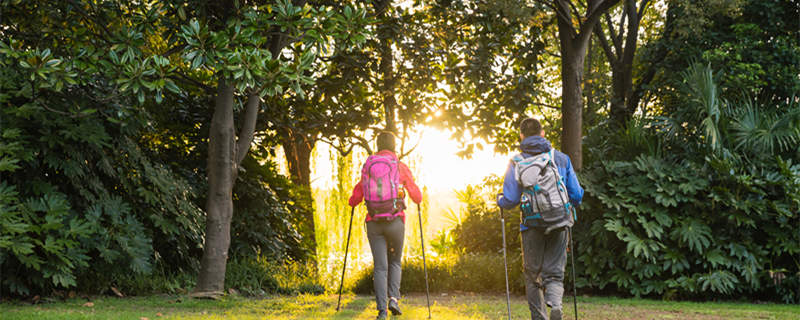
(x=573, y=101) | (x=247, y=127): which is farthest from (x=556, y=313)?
(x=573, y=101)

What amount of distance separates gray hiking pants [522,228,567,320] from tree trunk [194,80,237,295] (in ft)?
16.4

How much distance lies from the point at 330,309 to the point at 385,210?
217 cm

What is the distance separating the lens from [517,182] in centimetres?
580

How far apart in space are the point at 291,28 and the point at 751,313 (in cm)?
716

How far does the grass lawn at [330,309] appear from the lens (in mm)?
7160

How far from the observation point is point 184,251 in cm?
1065

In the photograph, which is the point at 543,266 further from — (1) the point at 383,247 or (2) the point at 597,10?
(2) the point at 597,10

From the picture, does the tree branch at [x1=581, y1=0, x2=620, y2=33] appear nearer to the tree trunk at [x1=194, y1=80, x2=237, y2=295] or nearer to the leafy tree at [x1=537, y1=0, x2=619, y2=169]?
the leafy tree at [x1=537, y1=0, x2=619, y2=169]

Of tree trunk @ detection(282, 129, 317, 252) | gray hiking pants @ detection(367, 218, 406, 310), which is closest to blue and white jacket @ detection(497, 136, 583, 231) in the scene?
gray hiking pants @ detection(367, 218, 406, 310)

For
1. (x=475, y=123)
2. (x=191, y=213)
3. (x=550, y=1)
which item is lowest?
(x=191, y=213)

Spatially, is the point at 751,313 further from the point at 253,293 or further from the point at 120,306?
the point at 120,306

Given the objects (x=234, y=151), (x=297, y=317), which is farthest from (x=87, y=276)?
(x=297, y=317)

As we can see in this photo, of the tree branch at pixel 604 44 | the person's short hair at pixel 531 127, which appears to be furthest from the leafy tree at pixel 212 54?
the tree branch at pixel 604 44

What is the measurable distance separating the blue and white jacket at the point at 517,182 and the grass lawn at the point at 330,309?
7.49 feet
